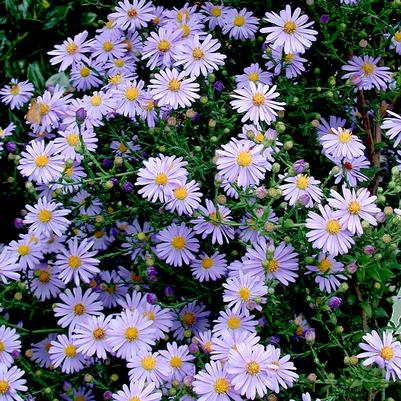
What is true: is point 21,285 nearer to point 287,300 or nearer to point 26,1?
point 287,300

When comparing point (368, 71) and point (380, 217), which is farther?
point (368, 71)

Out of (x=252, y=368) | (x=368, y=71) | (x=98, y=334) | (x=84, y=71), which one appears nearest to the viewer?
(x=252, y=368)

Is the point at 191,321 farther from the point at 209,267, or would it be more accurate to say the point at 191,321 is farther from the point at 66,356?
the point at 66,356

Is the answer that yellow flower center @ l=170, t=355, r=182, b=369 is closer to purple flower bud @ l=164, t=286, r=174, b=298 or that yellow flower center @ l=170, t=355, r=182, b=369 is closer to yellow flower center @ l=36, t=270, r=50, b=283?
purple flower bud @ l=164, t=286, r=174, b=298

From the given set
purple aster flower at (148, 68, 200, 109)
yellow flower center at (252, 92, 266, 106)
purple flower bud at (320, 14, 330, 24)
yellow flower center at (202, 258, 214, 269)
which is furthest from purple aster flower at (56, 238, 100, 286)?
purple flower bud at (320, 14, 330, 24)

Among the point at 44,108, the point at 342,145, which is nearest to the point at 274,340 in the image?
the point at 342,145

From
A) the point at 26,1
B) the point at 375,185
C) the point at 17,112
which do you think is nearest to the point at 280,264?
the point at 375,185
